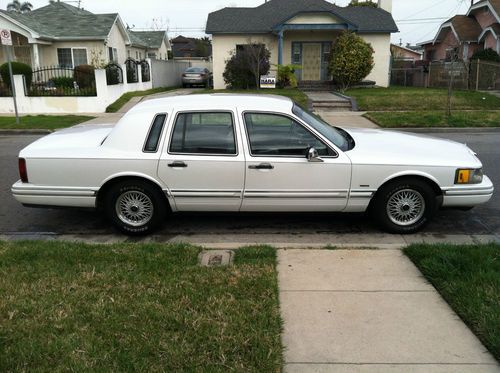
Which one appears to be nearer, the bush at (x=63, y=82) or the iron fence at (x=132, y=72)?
the bush at (x=63, y=82)

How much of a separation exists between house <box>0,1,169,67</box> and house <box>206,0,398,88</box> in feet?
20.8

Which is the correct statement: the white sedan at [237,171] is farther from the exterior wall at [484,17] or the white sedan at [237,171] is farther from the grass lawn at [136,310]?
the exterior wall at [484,17]

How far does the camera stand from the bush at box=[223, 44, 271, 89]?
88.4ft

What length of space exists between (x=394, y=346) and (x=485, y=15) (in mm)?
34458

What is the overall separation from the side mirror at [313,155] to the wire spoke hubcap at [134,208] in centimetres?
181

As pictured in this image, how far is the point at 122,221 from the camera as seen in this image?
5727mm

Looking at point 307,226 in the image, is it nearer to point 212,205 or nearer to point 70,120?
point 212,205

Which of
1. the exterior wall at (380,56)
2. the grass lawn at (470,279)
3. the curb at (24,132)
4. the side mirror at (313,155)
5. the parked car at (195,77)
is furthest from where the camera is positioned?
the parked car at (195,77)

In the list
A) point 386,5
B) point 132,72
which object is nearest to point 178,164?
point 132,72

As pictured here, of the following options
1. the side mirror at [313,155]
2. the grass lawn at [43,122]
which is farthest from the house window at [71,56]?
the side mirror at [313,155]

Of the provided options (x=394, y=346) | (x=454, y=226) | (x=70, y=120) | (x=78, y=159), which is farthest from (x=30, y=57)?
(x=394, y=346)

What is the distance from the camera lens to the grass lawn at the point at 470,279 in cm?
350

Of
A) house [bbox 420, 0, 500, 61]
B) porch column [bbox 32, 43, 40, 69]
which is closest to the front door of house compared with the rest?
house [bbox 420, 0, 500, 61]

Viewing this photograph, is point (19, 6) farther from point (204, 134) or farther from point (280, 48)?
point (204, 134)
